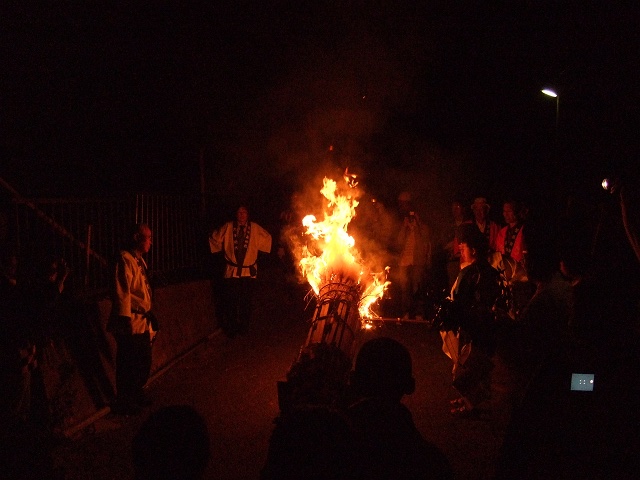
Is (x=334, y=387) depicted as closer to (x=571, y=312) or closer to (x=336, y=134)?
(x=571, y=312)

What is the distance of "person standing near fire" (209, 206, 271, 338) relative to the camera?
356 inches

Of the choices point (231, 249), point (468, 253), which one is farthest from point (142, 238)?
point (468, 253)

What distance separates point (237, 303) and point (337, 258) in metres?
3.08

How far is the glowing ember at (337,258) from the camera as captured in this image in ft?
21.2

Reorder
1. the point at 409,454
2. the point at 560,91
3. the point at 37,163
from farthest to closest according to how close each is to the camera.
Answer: the point at 560,91, the point at 37,163, the point at 409,454

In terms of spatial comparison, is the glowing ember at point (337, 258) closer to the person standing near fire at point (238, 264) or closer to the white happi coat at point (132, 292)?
the person standing near fire at point (238, 264)

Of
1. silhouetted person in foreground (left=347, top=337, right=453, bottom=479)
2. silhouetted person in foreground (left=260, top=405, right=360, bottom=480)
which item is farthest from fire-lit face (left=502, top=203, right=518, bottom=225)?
silhouetted person in foreground (left=260, top=405, right=360, bottom=480)

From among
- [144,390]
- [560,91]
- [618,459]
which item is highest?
[560,91]

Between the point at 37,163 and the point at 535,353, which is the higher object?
the point at 37,163

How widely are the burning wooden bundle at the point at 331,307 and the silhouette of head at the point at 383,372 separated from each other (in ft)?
6.27

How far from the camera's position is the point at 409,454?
84.5 inches

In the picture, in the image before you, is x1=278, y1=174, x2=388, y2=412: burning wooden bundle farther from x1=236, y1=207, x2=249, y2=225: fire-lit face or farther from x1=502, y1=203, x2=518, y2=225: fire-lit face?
x1=502, y1=203, x2=518, y2=225: fire-lit face

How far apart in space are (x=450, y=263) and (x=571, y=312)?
5.67 meters

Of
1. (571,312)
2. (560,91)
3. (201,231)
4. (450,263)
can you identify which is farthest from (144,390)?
(560,91)
